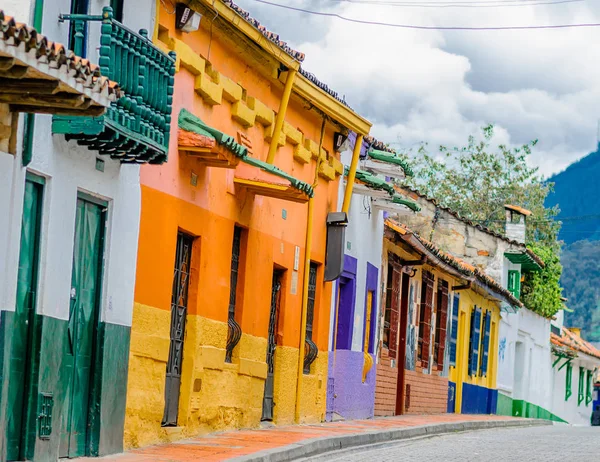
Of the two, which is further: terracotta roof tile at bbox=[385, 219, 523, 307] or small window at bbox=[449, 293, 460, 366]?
small window at bbox=[449, 293, 460, 366]

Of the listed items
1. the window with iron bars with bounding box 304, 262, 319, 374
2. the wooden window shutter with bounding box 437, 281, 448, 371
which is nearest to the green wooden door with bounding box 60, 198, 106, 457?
the window with iron bars with bounding box 304, 262, 319, 374

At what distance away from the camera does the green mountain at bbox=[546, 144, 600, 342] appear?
321 feet

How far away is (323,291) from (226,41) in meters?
5.70

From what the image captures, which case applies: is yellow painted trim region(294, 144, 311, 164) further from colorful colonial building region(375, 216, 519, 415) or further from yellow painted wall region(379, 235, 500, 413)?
yellow painted wall region(379, 235, 500, 413)

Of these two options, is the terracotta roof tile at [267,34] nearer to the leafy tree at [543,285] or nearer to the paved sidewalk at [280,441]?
the paved sidewalk at [280,441]

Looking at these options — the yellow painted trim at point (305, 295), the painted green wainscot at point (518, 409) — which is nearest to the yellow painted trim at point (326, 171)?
the yellow painted trim at point (305, 295)

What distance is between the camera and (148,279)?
12.8 m

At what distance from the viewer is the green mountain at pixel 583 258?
321ft

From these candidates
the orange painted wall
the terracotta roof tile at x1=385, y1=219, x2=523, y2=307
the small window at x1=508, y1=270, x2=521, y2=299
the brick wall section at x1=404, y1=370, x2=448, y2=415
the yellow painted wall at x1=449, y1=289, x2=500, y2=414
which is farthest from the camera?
the small window at x1=508, y1=270, x2=521, y2=299

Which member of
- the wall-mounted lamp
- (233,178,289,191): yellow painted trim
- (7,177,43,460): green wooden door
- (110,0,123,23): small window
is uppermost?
the wall-mounted lamp

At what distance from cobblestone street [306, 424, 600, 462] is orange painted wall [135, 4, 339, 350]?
226 cm

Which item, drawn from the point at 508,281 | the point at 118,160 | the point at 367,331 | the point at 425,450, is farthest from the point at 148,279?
the point at 508,281

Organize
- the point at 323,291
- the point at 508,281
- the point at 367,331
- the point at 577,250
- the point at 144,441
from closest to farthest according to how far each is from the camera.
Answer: the point at 144,441
the point at 323,291
the point at 367,331
the point at 508,281
the point at 577,250

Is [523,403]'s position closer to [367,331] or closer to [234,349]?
[367,331]
